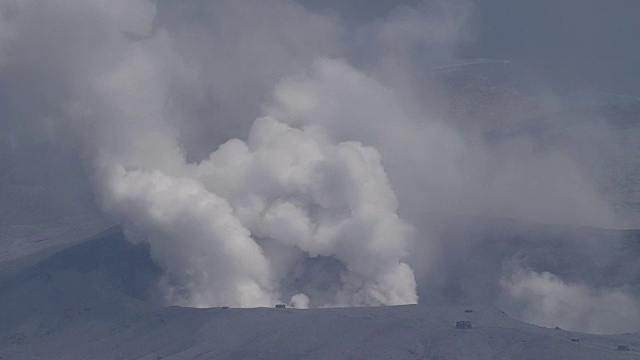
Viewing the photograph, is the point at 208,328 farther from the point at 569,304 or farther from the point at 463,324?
the point at 569,304

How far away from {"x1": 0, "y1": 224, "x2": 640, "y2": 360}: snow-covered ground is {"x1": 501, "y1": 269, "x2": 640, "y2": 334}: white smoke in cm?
833

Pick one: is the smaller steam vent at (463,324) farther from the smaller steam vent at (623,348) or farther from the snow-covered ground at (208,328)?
the smaller steam vent at (623,348)

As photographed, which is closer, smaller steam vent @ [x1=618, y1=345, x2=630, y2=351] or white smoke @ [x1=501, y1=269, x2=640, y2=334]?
smaller steam vent @ [x1=618, y1=345, x2=630, y2=351]

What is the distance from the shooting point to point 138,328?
5594 centimetres

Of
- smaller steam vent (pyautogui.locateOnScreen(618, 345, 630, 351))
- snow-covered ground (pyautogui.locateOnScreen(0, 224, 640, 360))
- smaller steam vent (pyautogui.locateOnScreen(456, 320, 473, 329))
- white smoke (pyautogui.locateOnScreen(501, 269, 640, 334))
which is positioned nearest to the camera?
snow-covered ground (pyautogui.locateOnScreen(0, 224, 640, 360))

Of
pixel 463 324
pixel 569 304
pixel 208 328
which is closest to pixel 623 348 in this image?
pixel 463 324

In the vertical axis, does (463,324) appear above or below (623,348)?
above

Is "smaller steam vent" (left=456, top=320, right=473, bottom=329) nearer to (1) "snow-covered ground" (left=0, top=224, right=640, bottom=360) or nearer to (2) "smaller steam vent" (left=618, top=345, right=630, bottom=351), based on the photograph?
(1) "snow-covered ground" (left=0, top=224, right=640, bottom=360)

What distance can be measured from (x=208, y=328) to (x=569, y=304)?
2426 cm

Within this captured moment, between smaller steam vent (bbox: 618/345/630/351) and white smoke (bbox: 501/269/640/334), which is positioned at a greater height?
white smoke (bbox: 501/269/640/334)

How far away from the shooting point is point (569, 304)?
204ft

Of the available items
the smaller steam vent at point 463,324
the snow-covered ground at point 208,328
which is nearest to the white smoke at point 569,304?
the snow-covered ground at point 208,328

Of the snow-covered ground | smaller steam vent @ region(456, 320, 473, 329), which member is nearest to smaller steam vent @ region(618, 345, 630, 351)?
the snow-covered ground

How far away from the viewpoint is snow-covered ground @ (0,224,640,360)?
47000mm
